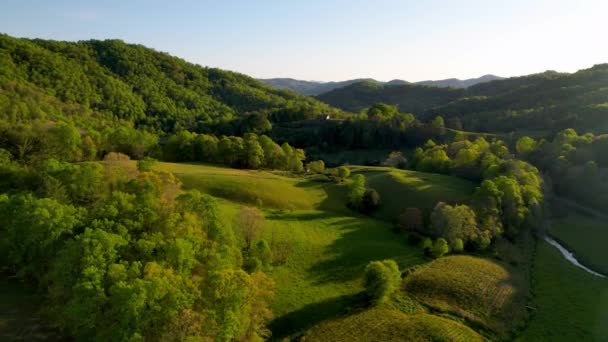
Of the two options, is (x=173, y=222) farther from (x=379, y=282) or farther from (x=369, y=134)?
(x=369, y=134)

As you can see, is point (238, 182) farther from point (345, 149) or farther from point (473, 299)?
point (345, 149)

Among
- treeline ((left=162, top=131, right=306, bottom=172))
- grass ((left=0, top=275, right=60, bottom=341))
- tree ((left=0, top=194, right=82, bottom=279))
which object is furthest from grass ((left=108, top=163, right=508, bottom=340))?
tree ((left=0, top=194, right=82, bottom=279))

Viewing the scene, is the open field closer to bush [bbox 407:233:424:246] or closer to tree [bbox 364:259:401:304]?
bush [bbox 407:233:424:246]

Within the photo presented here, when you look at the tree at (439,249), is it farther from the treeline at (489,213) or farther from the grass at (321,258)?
the grass at (321,258)

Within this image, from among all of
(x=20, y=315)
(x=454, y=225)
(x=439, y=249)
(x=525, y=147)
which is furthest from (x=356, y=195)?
(x=525, y=147)

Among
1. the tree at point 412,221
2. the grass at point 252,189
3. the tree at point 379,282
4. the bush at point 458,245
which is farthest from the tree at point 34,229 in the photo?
the bush at point 458,245
